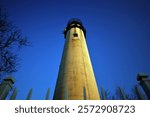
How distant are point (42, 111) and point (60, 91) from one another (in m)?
3.51

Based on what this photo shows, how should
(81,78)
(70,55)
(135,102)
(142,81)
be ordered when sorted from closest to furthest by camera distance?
1. (135,102)
2. (142,81)
3. (81,78)
4. (70,55)

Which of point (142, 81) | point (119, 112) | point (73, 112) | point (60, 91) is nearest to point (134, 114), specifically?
point (119, 112)

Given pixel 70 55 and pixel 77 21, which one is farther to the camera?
pixel 77 21

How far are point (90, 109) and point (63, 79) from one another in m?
4.18

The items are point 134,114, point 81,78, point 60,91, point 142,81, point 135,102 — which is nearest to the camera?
point 134,114

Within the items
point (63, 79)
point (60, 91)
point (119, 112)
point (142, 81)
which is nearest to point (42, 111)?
point (119, 112)

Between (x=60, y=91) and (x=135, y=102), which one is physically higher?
(x=60, y=91)

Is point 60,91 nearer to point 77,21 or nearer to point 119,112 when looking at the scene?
point 119,112

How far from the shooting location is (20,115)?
3371mm

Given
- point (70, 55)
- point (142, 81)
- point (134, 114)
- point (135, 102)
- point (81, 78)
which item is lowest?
point (134, 114)

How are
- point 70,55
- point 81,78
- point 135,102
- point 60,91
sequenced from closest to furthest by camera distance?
point 135,102 < point 60,91 < point 81,78 < point 70,55

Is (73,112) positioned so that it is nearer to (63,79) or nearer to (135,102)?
(135,102)

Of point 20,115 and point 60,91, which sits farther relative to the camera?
point 60,91

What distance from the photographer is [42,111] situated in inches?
135
